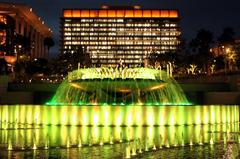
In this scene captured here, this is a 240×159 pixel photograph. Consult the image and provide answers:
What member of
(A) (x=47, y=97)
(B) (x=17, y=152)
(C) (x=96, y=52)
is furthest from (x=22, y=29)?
(B) (x=17, y=152)

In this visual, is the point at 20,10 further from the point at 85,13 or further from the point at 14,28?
the point at 85,13

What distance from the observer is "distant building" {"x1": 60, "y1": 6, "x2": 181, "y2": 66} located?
191375mm

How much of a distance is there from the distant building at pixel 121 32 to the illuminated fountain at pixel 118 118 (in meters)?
158

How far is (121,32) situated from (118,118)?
553 ft

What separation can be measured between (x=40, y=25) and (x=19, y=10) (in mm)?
28501

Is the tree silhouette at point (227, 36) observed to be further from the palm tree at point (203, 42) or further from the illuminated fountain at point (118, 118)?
the illuminated fountain at point (118, 118)

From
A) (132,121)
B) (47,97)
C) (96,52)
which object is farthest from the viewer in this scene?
(96,52)

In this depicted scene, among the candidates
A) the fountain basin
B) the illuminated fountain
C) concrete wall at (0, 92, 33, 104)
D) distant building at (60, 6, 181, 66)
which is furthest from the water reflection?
distant building at (60, 6, 181, 66)

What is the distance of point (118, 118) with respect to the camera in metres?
24.8

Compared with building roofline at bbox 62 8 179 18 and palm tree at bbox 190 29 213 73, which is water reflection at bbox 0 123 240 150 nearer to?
palm tree at bbox 190 29 213 73

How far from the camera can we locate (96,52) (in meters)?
192

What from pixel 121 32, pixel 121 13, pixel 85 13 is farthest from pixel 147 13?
pixel 85 13

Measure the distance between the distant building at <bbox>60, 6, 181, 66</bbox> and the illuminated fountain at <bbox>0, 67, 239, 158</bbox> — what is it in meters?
158

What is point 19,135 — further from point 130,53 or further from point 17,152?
point 130,53
